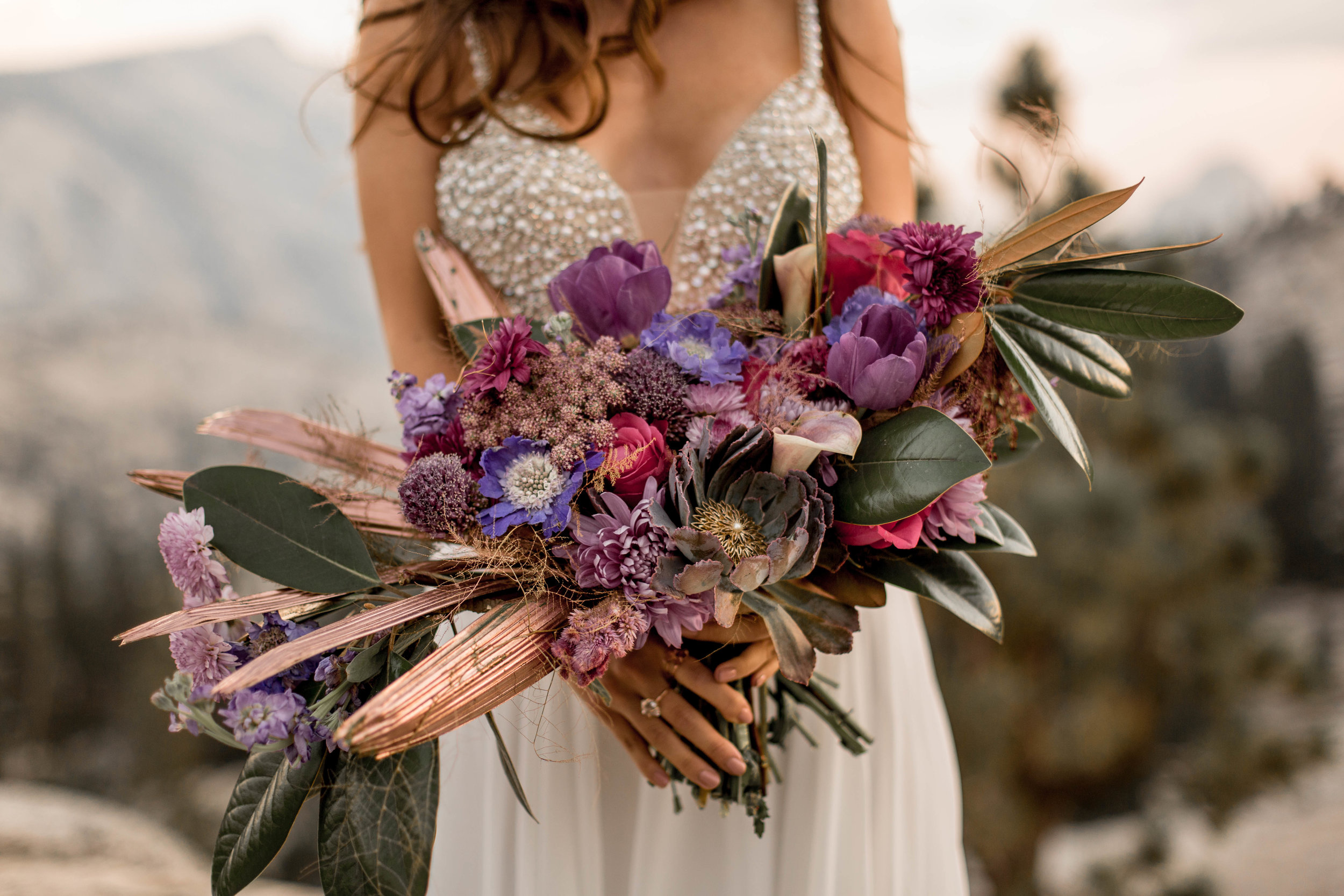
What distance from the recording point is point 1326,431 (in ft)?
6.86

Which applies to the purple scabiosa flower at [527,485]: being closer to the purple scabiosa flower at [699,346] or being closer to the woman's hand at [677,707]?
the purple scabiosa flower at [699,346]

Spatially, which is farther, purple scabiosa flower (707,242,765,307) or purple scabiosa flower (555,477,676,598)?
purple scabiosa flower (707,242,765,307)

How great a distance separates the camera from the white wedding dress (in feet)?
2.07

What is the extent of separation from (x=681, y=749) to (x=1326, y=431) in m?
2.30

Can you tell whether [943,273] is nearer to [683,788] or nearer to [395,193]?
[683,788]

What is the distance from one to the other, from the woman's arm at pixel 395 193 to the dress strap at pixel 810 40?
1.45 feet

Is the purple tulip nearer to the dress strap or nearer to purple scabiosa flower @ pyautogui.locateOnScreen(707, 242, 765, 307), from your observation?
purple scabiosa flower @ pyautogui.locateOnScreen(707, 242, 765, 307)

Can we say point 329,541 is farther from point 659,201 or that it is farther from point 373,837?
point 659,201

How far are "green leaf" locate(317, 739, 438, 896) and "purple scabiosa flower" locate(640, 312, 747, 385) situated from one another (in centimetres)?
24

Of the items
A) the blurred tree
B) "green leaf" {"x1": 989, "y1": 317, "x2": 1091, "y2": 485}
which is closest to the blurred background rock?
the blurred tree

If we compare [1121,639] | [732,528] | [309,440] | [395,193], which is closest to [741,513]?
[732,528]

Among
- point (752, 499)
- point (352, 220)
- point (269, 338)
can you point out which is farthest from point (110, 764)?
point (752, 499)

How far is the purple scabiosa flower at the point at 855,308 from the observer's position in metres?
0.48

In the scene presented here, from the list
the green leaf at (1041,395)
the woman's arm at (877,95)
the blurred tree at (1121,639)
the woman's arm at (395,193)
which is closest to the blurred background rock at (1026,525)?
the blurred tree at (1121,639)
